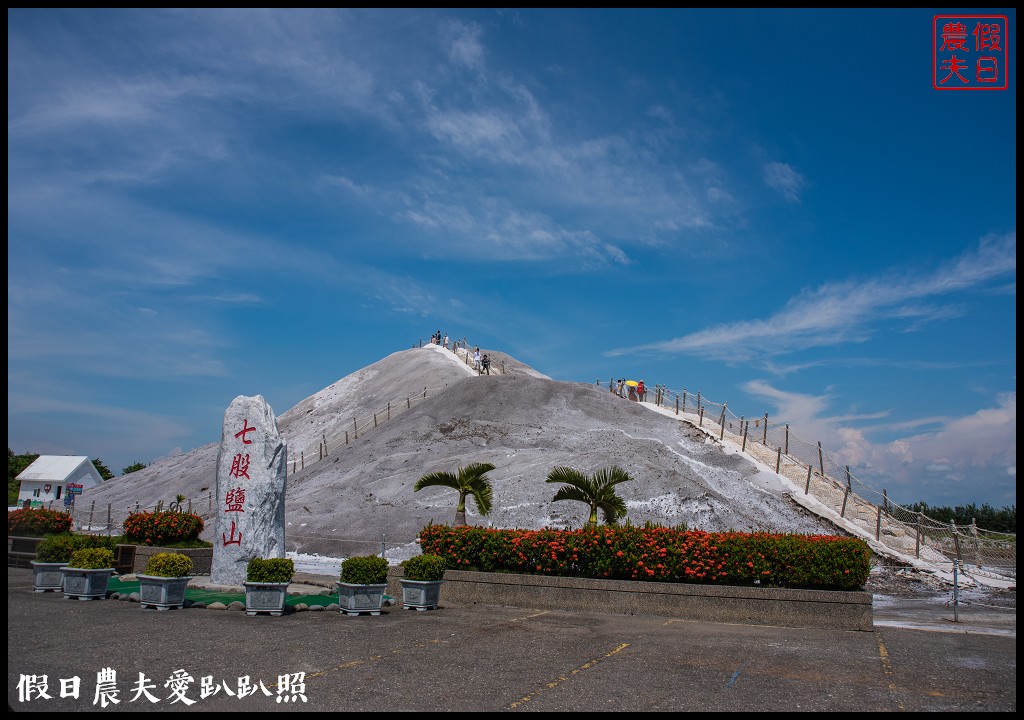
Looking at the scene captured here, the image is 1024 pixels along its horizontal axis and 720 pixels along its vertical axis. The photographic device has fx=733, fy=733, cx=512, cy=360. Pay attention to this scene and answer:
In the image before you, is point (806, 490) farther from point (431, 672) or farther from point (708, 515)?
point (431, 672)

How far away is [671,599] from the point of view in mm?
14594

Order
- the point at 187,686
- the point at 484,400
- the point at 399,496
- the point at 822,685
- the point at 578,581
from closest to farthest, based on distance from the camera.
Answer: the point at 187,686
the point at 822,685
the point at 578,581
the point at 399,496
the point at 484,400

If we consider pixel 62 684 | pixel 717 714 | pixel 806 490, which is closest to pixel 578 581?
pixel 717 714

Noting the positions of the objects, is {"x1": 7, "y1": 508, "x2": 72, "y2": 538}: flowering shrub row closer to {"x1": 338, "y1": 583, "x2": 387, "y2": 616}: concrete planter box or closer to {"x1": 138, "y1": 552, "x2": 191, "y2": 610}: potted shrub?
{"x1": 138, "y1": 552, "x2": 191, "y2": 610}: potted shrub

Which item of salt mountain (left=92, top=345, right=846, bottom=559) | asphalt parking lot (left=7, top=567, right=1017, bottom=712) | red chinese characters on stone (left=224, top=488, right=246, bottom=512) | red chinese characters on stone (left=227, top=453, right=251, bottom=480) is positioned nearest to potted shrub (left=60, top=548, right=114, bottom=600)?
asphalt parking lot (left=7, top=567, right=1017, bottom=712)

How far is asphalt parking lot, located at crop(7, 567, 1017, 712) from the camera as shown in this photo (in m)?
7.45

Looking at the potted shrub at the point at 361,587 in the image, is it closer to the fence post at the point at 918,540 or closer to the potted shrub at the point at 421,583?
the potted shrub at the point at 421,583

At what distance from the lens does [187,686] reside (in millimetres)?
7684

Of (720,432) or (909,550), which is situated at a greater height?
(720,432)

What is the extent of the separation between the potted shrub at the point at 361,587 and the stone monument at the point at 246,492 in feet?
16.1

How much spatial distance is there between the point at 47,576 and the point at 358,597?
704cm

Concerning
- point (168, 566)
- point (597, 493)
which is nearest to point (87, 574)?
point (168, 566)

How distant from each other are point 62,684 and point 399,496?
28.5 metres

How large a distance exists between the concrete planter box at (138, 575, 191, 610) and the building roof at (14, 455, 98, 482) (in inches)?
2330
